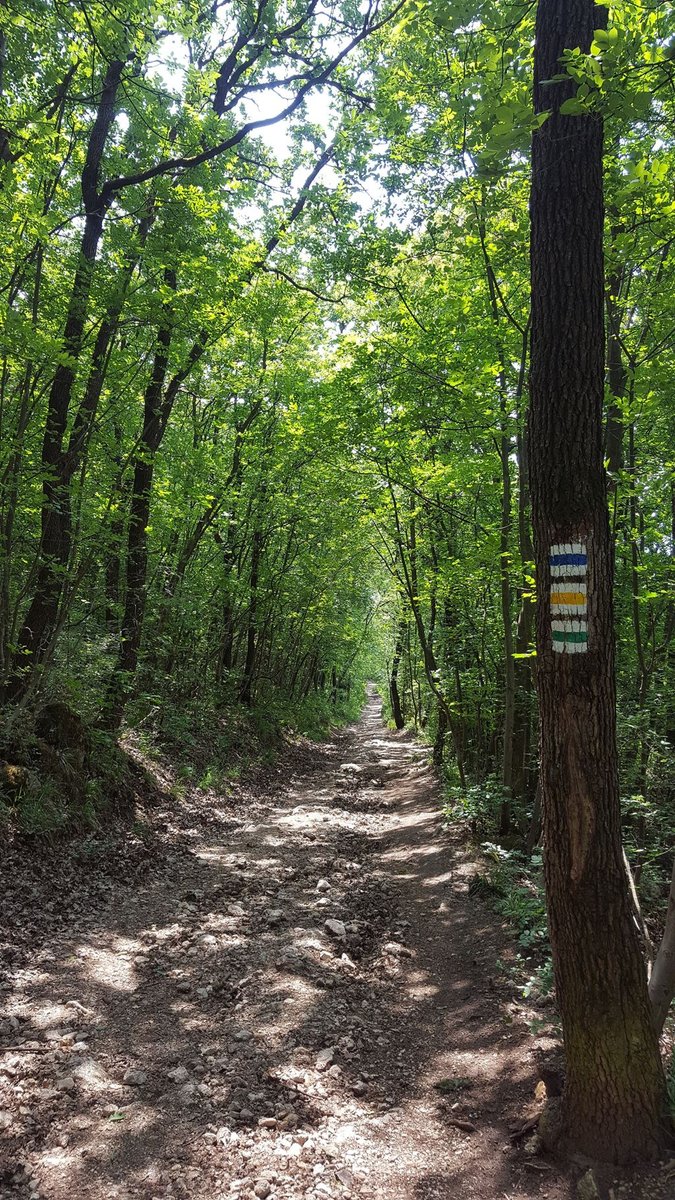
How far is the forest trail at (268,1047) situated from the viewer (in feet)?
10.0

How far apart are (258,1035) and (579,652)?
3410mm

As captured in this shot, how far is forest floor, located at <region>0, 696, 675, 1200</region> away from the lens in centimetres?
305

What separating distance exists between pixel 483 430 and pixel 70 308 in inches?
201

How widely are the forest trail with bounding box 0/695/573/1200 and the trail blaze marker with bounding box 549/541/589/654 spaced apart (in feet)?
7.70

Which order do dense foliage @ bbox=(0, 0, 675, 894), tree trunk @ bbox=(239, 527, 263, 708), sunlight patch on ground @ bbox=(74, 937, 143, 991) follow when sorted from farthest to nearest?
tree trunk @ bbox=(239, 527, 263, 708)
dense foliage @ bbox=(0, 0, 675, 894)
sunlight patch on ground @ bbox=(74, 937, 143, 991)

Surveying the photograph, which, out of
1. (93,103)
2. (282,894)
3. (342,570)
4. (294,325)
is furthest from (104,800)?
(342,570)

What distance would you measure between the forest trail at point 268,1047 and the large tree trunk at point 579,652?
0.49 metres

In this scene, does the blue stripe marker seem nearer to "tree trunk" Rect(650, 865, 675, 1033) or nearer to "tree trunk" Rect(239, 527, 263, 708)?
"tree trunk" Rect(650, 865, 675, 1033)

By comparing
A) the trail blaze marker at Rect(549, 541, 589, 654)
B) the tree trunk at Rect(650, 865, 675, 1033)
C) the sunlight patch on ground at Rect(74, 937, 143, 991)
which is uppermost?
the trail blaze marker at Rect(549, 541, 589, 654)

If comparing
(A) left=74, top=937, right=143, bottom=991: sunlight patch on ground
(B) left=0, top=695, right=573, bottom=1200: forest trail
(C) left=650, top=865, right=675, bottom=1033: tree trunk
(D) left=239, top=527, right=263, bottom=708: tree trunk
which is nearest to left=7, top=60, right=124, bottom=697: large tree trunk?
(B) left=0, top=695, right=573, bottom=1200: forest trail

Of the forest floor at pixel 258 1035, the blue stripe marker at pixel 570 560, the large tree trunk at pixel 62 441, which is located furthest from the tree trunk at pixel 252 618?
the blue stripe marker at pixel 570 560

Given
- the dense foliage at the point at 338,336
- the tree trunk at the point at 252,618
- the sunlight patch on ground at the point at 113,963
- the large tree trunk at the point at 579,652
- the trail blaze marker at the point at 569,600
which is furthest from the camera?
the tree trunk at the point at 252,618

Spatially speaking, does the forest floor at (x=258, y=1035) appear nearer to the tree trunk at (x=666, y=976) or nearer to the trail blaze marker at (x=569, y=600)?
the tree trunk at (x=666, y=976)

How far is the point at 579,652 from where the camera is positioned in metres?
2.99
